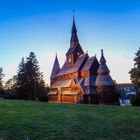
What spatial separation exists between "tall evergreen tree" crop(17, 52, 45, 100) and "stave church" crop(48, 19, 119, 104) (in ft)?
16.3

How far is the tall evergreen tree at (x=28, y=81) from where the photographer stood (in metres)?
71.2

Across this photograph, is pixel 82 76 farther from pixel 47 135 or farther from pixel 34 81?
pixel 47 135

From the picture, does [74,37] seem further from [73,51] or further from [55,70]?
[55,70]

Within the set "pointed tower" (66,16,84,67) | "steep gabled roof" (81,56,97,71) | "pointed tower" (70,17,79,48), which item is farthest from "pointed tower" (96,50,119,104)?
"pointed tower" (70,17,79,48)

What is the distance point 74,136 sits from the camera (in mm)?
10969

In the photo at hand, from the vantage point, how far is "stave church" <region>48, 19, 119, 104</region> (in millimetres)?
52812

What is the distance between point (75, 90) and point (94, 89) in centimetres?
538

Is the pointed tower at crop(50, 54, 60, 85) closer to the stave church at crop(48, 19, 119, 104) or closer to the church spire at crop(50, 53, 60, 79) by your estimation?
the church spire at crop(50, 53, 60, 79)

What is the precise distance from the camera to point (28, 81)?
7350 centimetres

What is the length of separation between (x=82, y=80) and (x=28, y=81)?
70.0 ft

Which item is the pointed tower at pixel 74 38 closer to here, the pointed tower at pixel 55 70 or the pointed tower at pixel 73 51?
the pointed tower at pixel 73 51

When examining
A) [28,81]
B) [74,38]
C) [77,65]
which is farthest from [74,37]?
[28,81]

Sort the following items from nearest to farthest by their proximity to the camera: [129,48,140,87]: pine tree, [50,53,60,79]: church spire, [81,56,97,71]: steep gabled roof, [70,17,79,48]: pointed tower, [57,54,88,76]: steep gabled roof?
[129,48,140,87]: pine tree
[81,56,97,71]: steep gabled roof
[57,54,88,76]: steep gabled roof
[70,17,79,48]: pointed tower
[50,53,60,79]: church spire

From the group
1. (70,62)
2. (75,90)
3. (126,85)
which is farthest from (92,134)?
(126,85)
